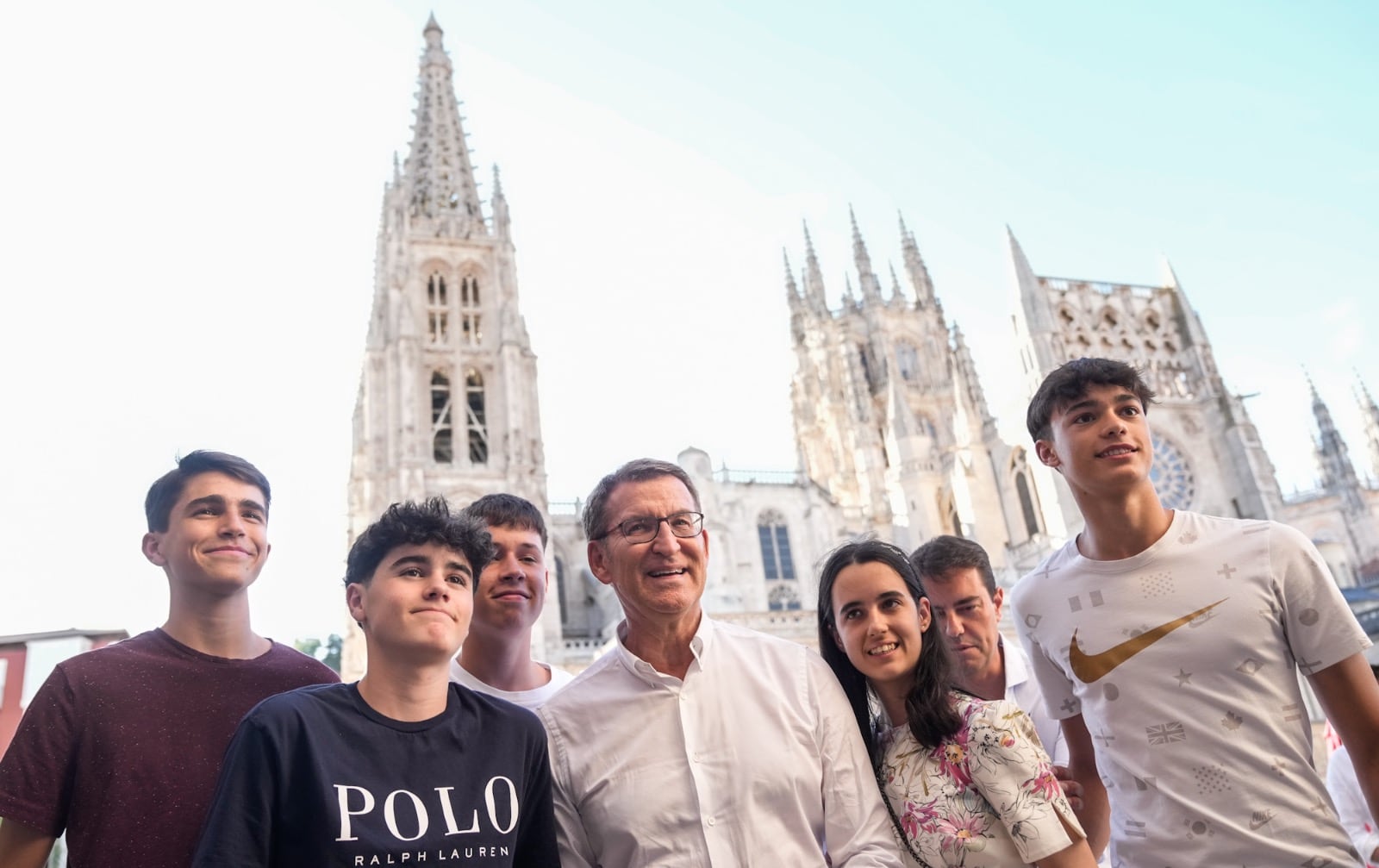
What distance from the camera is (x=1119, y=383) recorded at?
12.4ft

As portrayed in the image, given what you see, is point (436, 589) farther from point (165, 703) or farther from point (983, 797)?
point (983, 797)

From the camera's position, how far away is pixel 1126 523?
3.79 m

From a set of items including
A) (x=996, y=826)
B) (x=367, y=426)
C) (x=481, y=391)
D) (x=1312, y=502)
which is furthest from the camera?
(x=1312, y=502)

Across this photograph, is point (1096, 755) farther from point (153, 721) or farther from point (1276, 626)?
point (153, 721)

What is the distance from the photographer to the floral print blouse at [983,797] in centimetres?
314

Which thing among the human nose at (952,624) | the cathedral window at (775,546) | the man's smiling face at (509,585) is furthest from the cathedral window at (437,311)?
the human nose at (952,624)

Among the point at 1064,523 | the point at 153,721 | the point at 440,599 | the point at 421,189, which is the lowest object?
the point at 153,721

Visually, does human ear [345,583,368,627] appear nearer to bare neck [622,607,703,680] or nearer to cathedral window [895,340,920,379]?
bare neck [622,607,703,680]

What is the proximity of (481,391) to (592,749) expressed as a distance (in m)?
33.3

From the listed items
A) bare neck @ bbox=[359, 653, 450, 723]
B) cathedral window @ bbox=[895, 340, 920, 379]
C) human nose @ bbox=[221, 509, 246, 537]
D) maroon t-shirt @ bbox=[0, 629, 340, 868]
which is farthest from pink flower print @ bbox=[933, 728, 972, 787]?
cathedral window @ bbox=[895, 340, 920, 379]

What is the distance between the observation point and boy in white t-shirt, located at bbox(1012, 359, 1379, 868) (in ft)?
11.1

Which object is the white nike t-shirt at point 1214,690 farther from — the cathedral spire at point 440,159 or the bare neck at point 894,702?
the cathedral spire at point 440,159

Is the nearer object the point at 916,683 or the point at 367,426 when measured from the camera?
the point at 916,683

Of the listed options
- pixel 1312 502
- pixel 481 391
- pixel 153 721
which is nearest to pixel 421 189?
pixel 481 391
